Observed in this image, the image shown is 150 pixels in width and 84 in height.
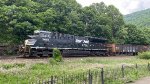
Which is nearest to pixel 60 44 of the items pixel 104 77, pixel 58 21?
pixel 58 21

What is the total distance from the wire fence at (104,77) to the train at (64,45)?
13033 mm

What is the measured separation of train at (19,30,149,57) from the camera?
112ft

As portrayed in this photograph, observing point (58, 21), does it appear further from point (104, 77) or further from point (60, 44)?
point (104, 77)

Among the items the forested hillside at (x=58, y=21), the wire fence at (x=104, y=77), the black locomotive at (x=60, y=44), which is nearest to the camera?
the wire fence at (x=104, y=77)

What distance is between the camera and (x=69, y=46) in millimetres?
39656

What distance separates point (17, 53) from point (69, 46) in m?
6.62

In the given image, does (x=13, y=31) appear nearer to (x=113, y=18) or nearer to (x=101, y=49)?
(x=101, y=49)

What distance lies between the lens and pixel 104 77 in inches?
742

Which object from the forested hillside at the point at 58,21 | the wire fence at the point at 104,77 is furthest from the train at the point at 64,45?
the wire fence at the point at 104,77

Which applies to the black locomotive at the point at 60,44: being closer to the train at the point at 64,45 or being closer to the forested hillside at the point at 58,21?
the train at the point at 64,45

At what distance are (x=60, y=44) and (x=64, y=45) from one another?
0.87 metres

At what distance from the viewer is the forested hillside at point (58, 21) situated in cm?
4019

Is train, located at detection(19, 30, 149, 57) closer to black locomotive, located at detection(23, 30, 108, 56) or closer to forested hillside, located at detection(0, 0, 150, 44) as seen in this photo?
black locomotive, located at detection(23, 30, 108, 56)

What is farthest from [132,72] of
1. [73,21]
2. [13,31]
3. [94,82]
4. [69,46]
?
[73,21]
